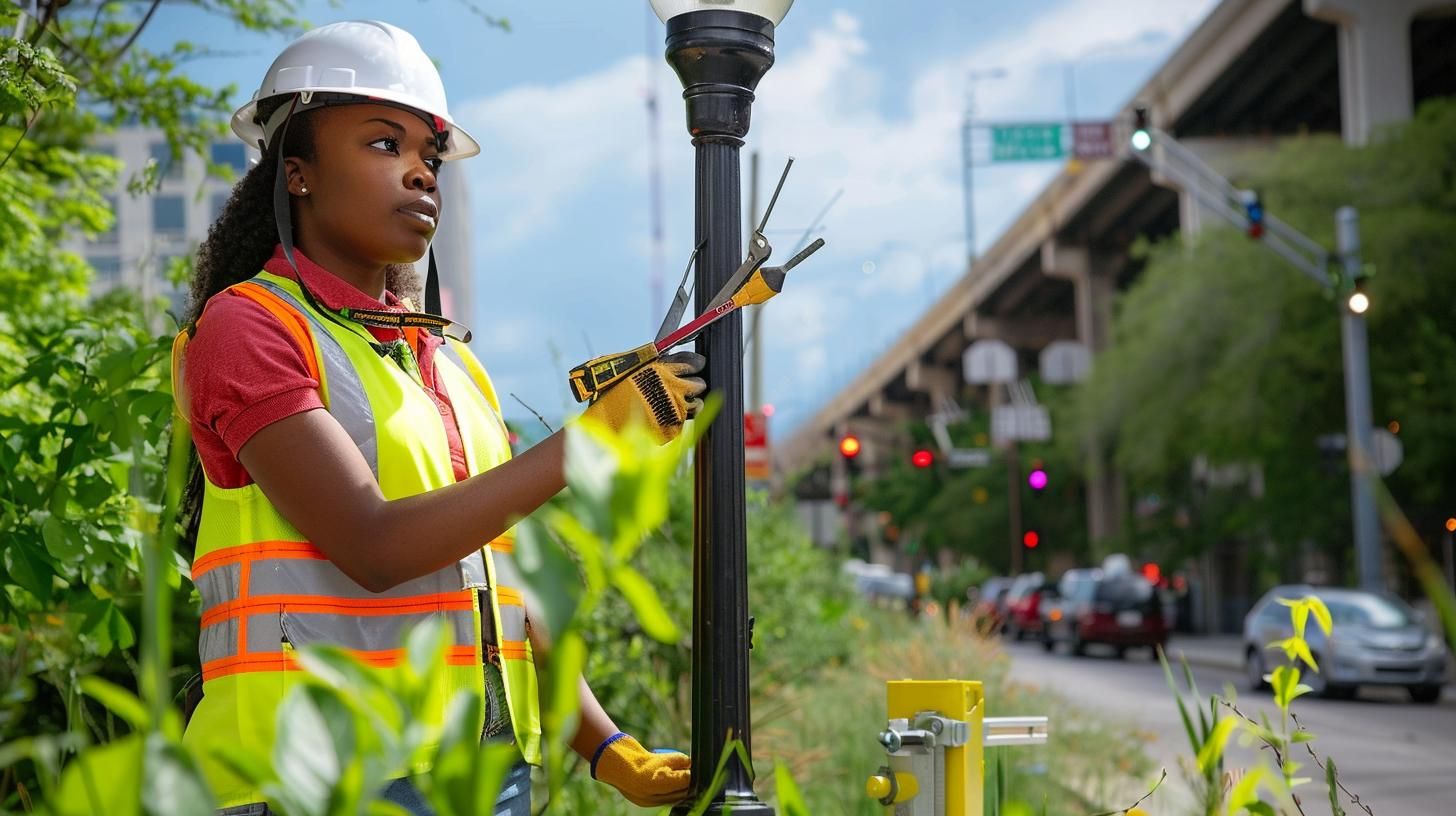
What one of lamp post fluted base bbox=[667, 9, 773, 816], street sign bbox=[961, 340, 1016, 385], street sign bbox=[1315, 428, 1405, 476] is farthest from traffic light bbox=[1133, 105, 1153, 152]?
street sign bbox=[961, 340, 1016, 385]

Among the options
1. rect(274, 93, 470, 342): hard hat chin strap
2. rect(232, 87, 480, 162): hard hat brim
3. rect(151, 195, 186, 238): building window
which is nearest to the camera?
rect(274, 93, 470, 342): hard hat chin strap

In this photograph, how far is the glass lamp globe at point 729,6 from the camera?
8.79ft

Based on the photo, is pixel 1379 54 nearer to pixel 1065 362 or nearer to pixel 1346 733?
pixel 1346 733

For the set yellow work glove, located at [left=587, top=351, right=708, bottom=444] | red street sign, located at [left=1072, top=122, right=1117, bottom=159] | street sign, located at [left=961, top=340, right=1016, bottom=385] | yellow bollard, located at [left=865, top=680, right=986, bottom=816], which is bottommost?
yellow bollard, located at [left=865, top=680, right=986, bottom=816]

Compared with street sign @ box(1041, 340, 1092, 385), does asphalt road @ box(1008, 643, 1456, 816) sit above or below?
below

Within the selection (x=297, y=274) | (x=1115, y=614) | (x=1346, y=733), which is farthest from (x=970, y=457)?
(x=297, y=274)

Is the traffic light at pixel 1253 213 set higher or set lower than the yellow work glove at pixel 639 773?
higher

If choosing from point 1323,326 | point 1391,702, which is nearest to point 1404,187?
point 1323,326

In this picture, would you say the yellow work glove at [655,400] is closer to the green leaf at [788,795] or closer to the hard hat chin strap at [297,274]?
the hard hat chin strap at [297,274]

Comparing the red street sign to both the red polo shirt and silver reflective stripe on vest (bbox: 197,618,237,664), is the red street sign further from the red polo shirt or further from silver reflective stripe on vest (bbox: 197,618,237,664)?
silver reflective stripe on vest (bbox: 197,618,237,664)

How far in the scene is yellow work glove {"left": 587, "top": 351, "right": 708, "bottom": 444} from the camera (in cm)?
209

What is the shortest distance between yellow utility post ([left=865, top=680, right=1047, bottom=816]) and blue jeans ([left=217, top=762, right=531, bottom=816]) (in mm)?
512

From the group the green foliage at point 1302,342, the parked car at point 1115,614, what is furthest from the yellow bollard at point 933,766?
the parked car at point 1115,614

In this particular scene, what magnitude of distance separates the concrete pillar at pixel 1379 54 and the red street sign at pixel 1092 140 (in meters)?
10.6
